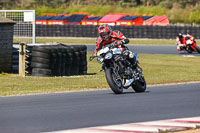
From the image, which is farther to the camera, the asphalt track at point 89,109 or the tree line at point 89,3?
the tree line at point 89,3

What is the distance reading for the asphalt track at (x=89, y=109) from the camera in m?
8.24

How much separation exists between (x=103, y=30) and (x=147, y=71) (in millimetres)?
9046

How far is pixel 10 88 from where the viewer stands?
1445 cm

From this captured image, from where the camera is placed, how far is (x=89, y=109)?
9.81m

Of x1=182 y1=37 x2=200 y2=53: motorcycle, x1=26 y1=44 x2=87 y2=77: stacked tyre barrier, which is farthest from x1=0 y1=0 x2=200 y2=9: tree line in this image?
x1=26 y1=44 x2=87 y2=77: stacked tyre barrier

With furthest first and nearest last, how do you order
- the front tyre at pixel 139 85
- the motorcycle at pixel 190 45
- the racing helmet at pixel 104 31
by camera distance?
the motorcycle at pixel 190 45, the front tyre at pixel 139 85, the racing helmet at pixel 104 31

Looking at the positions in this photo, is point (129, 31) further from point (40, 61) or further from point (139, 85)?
point (139, 85)

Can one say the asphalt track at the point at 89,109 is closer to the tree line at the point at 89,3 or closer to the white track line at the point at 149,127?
the white track line at the point at 149,127

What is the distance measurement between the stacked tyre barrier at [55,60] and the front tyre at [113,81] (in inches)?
193

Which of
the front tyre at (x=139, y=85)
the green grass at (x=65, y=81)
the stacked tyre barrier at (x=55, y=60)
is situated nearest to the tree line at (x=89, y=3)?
the green grass at (x=65, y=81)

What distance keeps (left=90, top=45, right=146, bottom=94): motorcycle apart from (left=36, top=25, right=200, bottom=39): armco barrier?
102 feet

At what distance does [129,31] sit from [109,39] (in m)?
34.3

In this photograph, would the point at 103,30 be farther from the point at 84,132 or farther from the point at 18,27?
the point at 18,27

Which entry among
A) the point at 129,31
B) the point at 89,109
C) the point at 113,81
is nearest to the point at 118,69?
the point at 113,81
